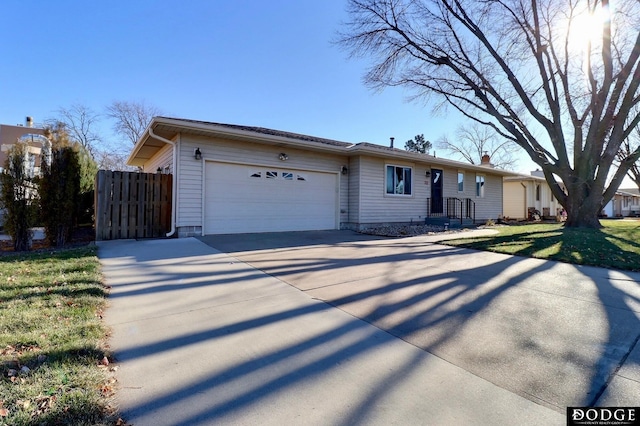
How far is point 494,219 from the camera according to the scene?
58.2ft

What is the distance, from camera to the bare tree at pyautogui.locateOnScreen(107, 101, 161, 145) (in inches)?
1059

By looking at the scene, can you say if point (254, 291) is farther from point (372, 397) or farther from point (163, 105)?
point (163, 105)

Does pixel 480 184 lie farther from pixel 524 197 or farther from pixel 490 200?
pixel 524 197

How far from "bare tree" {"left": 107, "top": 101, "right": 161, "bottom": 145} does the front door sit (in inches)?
1004

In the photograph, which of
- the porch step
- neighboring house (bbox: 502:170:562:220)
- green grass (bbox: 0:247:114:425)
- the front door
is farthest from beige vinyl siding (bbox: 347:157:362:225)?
neighboring house (bbox: 502:170:562:220)

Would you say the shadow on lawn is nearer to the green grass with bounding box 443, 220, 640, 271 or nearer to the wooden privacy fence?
the green grass with bounding box 443, 220, 640, 271

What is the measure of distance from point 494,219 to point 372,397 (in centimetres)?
1873

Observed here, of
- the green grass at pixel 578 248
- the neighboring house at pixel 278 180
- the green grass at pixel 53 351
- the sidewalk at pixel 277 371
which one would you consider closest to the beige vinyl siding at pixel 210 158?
the neighboring house at pixel 278 180

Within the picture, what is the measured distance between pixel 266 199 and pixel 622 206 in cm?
4821

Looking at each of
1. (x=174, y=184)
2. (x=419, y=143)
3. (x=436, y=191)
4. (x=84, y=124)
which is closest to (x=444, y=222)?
(x=436, y=191)

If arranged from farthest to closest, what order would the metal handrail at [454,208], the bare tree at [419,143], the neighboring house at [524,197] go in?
the bare tree at [419,143] < the neighboring house at [524,197] < the metal handrail at [454,208]

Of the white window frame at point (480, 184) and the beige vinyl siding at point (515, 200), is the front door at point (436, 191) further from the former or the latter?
the beige vinyl siding at point (515, 200)

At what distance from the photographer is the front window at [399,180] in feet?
Result: 41.4

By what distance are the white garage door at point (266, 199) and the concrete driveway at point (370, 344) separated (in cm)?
425
